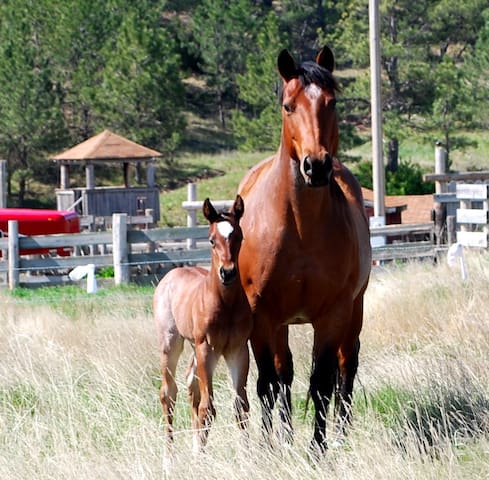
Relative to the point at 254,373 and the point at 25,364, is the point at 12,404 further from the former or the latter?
the point at 254,373

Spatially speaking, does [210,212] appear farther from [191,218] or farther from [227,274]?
[191,218]

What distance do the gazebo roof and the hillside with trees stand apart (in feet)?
30.0

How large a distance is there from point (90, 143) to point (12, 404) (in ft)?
92.5

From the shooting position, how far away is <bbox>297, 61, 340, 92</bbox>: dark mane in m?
5.95

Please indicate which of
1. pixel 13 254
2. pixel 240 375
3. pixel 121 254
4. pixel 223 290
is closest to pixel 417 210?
pixel 121 254

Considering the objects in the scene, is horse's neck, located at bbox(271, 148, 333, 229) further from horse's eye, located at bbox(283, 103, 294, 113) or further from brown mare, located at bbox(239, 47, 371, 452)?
horse's eye, located at bbox(283, 103, 294, 113)

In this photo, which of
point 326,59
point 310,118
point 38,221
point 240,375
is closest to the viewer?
point 310,118

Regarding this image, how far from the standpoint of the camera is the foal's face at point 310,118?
5594mm

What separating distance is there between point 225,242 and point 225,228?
0.27 feet

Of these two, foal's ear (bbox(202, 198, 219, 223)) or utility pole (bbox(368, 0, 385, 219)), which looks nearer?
foal's ear (bbox(202, 198, 219, 223))

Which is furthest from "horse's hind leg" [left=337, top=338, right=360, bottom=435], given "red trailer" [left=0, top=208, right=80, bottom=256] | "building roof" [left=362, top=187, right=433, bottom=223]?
"building roof" [left=362, top=187, right=433, bottom=223]

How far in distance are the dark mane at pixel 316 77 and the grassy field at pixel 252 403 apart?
181cm

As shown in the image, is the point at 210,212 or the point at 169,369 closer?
the point at 210,212

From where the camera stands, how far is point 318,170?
18.2ft
